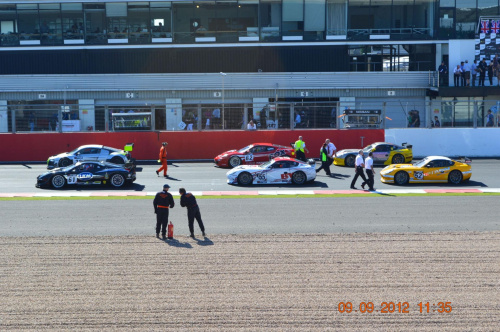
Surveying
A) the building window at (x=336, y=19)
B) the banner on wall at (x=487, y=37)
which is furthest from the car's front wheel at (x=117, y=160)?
the banner on wall at (x=487, y=37)

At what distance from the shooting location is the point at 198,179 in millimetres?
24109

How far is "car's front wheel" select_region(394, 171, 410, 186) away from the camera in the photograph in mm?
22562

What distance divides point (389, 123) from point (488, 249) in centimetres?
1753

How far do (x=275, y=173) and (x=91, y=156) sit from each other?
783 centimetres

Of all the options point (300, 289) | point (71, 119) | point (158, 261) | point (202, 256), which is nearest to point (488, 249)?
point (300, 289)

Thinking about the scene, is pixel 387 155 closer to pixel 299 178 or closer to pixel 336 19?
pixel 299 178

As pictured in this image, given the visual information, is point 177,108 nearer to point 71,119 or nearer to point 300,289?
point 71,119

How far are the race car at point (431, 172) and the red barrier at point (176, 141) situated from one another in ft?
24.0

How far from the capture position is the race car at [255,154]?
86.9 feet

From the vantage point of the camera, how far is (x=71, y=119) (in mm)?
29625

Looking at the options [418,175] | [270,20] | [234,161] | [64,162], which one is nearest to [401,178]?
[418,175]

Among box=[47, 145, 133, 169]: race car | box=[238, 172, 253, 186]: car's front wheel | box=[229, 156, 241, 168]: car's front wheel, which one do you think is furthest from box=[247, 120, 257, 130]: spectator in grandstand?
box=[238, 172, 253, 186]: car's front wheel

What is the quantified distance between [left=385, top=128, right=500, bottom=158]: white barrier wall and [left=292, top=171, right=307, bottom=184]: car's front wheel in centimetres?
878

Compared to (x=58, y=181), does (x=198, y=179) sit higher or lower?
lower
